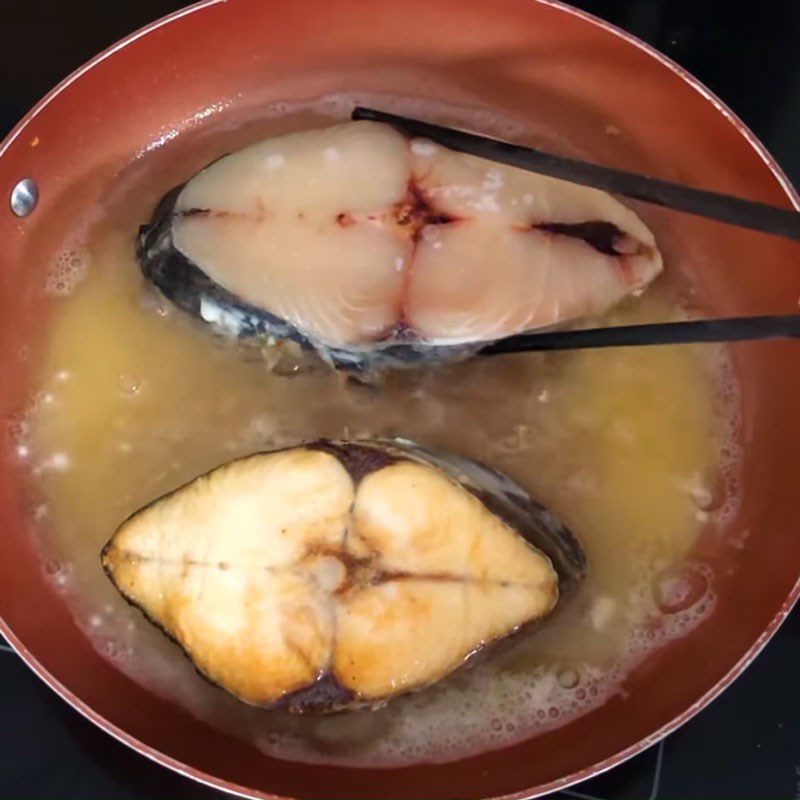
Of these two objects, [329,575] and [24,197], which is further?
[24,197]

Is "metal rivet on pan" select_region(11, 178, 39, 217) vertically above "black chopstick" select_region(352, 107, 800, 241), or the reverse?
"metal rivet on pan" select_region(11, 178, 39, 217)

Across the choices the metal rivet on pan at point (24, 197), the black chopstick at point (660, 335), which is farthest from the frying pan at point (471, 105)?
the black chopstick at point (660, 335)

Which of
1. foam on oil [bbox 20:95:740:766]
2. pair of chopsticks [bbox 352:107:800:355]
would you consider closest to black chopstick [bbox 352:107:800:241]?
pair of chopsticks [bbox 352:107:800:355]

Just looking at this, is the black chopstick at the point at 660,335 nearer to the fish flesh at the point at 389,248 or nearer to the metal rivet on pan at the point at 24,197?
the fish flesh at the point at 389,248

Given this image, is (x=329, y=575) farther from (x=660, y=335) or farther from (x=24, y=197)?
(x=24, y=197)

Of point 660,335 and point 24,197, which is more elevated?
point 24,197

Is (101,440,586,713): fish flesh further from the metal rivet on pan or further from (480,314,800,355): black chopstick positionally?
the metal rivet on pan

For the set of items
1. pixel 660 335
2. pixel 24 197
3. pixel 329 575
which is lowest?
pixel 329 575

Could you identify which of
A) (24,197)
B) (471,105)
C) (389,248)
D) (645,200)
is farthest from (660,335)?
(24,197)
